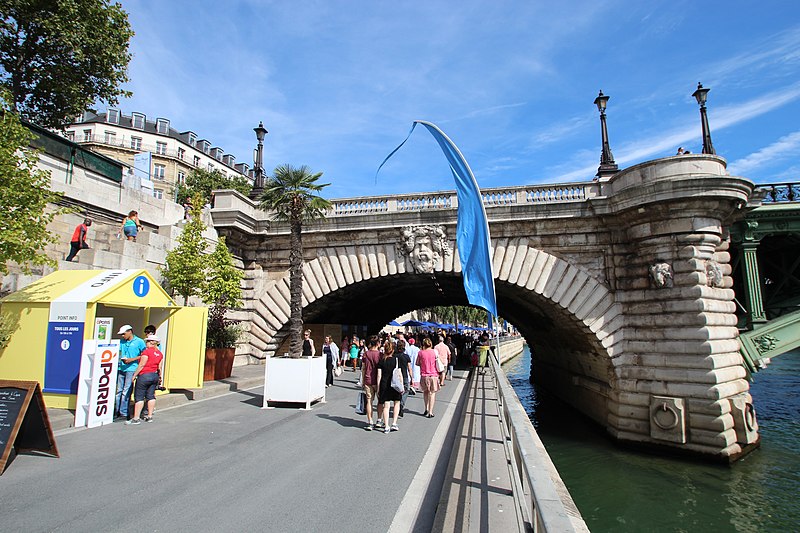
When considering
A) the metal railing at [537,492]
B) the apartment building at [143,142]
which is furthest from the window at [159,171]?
the metal railing at [537,492]

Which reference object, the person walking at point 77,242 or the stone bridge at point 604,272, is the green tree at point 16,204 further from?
the stone bridge at point 604,272

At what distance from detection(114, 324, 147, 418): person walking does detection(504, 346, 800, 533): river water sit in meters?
10.3

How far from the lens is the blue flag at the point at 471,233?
10.3 metres

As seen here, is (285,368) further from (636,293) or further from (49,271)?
(636,293)

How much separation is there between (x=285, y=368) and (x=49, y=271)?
6.47m

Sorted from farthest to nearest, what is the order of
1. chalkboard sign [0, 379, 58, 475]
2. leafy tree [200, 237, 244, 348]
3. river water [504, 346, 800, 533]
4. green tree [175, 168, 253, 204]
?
green tree [175, 168, 253, 204] → leafy tree [200, 237, 244, 348] → river water [504, 346, 800, 533] → chalkboard sign [0, 379, 58, 475]

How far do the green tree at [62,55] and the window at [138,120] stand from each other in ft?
123

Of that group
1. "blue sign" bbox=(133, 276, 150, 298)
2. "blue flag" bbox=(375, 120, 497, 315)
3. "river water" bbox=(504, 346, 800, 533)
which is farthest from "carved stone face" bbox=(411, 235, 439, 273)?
"blue sign" bbox=(133, 276, 150, 298)

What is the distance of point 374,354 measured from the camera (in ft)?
29.7

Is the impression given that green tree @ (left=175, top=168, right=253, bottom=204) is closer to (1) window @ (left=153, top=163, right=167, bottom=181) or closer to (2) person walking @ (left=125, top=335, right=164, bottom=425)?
(1) window @ (left=153, top=163, right=167, bottom=181)

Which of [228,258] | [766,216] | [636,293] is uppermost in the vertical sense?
[766,216]

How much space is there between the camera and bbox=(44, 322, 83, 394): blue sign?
8461 millimetres

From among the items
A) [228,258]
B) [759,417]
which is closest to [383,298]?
[228,258]

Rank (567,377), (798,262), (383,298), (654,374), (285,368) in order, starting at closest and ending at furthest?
(285,368)
(654,374)
(798,262)
(567,377)
(383,298)
